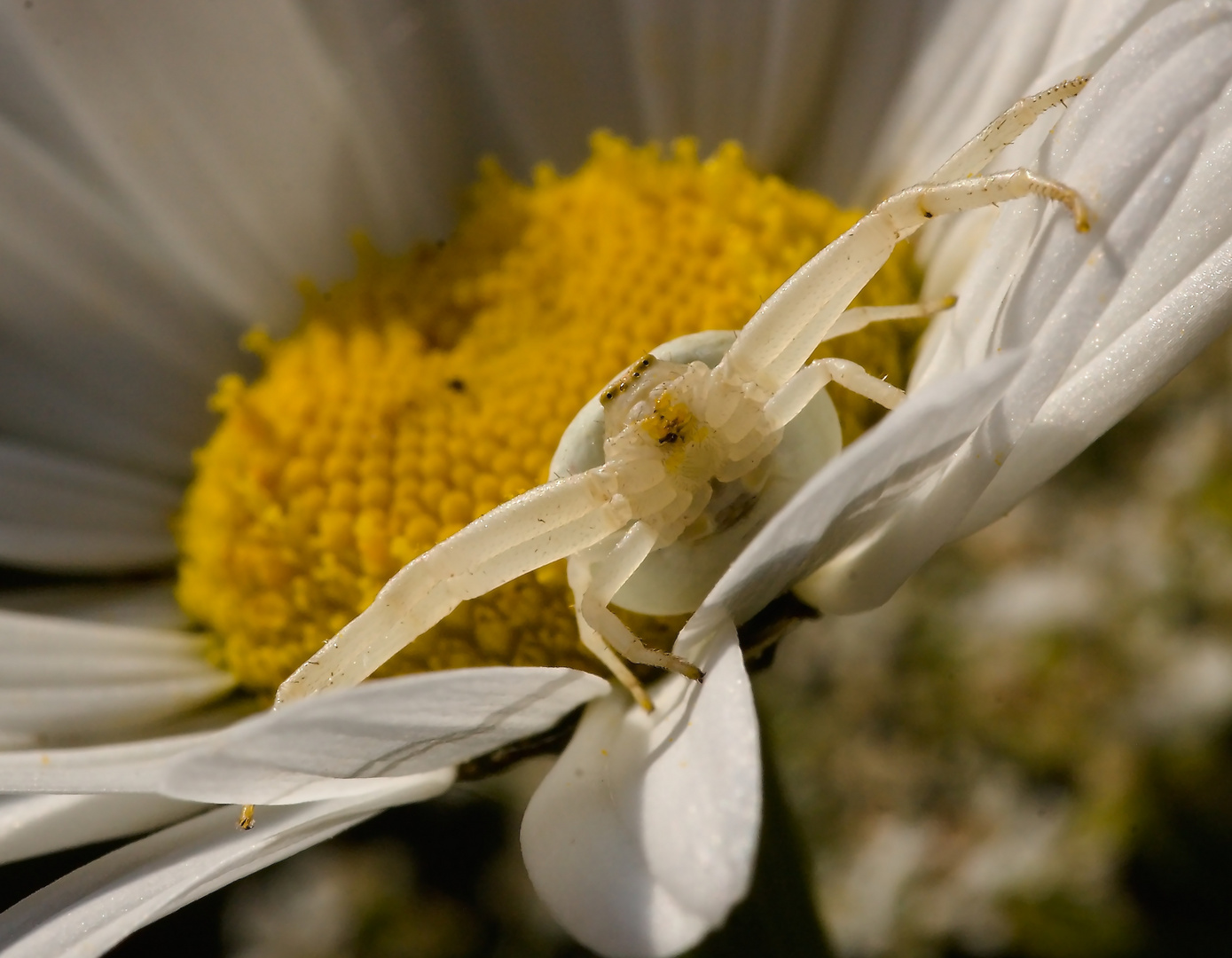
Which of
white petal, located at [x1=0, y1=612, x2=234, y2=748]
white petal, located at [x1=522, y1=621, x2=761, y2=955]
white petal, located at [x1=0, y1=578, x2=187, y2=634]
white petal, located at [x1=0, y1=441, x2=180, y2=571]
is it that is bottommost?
white petal, located at [x1=522, y1=621, x2=761, y2=955]

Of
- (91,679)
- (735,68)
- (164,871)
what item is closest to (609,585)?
(164,871)

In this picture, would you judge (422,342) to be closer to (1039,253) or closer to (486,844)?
(1039,253)

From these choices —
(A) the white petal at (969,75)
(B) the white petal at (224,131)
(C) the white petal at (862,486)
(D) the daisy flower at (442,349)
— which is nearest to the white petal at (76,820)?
(D) the daisy flower at (442,349)

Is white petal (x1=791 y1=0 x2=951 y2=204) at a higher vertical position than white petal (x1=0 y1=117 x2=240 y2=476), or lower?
lower

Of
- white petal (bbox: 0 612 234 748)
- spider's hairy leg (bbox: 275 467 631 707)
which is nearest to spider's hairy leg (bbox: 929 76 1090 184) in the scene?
A: spider's hairy leg (bbox: 275 467 631 707)

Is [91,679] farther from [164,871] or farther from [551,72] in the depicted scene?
[551,72]

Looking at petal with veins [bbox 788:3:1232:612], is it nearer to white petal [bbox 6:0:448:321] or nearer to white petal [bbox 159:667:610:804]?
white petal [bbox 159:667:610:804]
